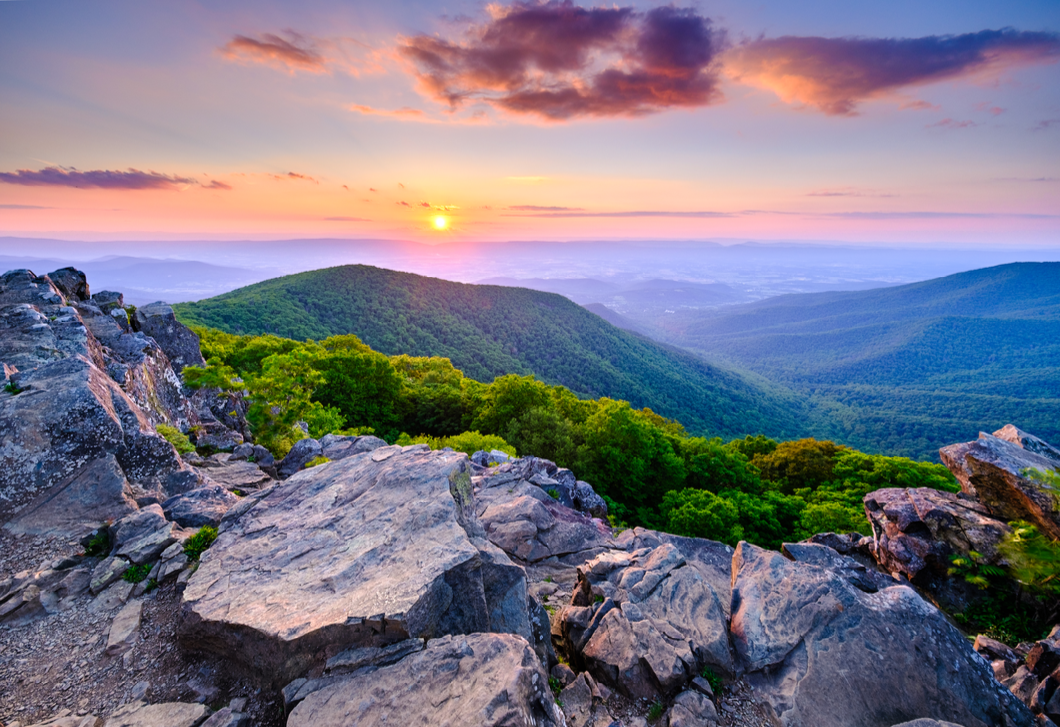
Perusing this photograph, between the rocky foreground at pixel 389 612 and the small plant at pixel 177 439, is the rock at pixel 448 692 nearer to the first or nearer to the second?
the rocky foreground at pixel 389 612

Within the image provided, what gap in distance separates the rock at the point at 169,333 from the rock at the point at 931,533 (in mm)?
42548

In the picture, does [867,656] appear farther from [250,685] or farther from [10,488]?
[10,488]

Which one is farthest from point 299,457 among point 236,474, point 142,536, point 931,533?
point 931,533

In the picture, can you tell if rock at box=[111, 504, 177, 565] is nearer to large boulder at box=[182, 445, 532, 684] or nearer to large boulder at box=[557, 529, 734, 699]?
large boulder at box=[182, 445, 532, 684]

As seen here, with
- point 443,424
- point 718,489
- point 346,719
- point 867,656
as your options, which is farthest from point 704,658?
point 443,424

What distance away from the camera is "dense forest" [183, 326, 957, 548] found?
2892 cm

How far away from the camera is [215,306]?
104 m

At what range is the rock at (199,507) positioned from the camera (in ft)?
42.2

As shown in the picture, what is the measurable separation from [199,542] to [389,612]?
7089mm

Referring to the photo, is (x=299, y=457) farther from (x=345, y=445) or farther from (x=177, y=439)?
(x=177, y=439)

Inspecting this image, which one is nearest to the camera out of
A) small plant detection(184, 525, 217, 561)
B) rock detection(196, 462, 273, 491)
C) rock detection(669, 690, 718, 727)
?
rock detection(669, 690, 718, 727)

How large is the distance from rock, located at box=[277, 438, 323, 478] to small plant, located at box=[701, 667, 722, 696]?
18981mm

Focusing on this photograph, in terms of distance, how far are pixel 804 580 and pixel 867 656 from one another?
2.15 metres

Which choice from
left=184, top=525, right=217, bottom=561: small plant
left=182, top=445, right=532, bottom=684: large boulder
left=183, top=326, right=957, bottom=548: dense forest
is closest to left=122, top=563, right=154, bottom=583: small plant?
left=184, top=525, right=217, bottom=561: small plant
